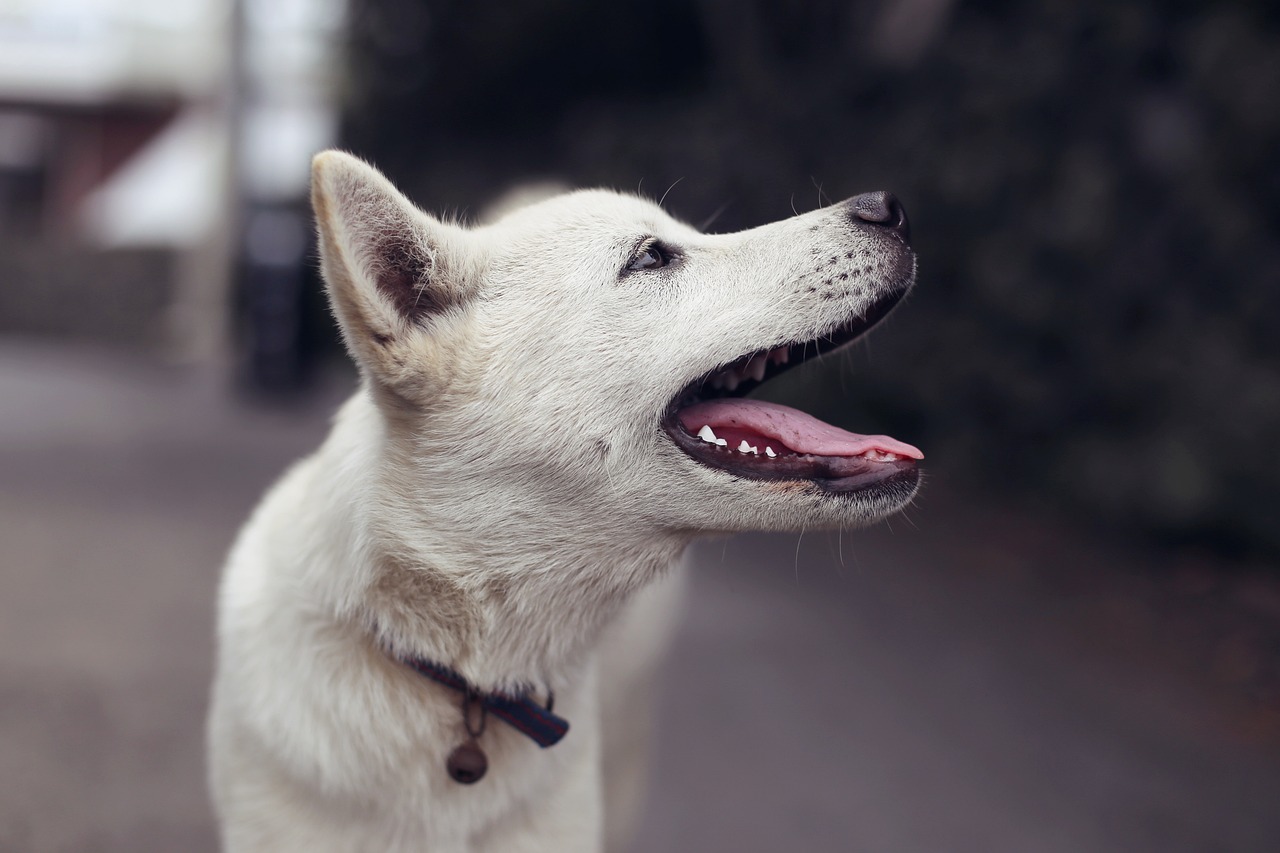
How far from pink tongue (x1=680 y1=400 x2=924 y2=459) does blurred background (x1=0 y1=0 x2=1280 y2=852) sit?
160mm

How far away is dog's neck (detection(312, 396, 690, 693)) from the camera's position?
207 centimetres

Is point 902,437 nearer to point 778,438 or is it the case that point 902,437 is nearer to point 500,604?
point 778,438

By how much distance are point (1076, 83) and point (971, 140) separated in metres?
0.77

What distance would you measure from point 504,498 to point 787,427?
1.89 ft

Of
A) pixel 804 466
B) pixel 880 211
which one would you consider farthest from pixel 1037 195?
pixel 804 466

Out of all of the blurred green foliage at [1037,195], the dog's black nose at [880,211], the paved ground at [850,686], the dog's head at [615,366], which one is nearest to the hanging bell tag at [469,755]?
the dog's head at [615,366]

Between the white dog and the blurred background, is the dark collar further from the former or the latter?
the blurred background

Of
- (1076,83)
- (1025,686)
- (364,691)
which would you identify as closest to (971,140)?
(1076,83)

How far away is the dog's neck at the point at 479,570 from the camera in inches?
81.7

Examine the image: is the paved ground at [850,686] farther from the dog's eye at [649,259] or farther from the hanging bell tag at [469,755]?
the hanging bell tag at [469,755]

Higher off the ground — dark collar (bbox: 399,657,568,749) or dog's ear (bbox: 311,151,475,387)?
dog's ear (bbox: 311,151,475,387)

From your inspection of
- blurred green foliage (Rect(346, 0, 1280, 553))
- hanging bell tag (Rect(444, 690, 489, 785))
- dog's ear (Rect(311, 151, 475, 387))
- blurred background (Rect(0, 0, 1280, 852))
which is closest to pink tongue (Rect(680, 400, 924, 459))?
blurred background (Rect(0, 0, 1280, 852))

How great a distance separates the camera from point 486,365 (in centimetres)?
215

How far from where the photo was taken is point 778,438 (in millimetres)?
2150
